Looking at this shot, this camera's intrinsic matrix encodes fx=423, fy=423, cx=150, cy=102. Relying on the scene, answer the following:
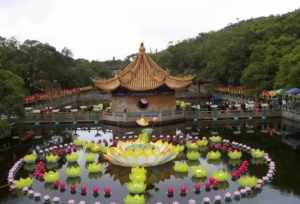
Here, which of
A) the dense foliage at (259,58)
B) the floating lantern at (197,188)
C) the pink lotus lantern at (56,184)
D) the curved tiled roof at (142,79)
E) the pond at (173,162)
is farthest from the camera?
the dense foliage at (259,58)

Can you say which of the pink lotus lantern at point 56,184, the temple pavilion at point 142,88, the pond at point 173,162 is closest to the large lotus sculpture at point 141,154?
the pond at point 173,162

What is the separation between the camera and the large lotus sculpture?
1894 cm

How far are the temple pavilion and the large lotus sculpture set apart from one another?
12725 millimetres

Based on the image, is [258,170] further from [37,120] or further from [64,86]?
[64,86]

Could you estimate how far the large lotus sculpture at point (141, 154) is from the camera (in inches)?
746

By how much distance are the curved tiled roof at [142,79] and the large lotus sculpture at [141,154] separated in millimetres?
12902

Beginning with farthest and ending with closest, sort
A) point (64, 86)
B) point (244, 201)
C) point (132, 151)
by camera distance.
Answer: point (64, 86), point (132, 151), point (244, 201)

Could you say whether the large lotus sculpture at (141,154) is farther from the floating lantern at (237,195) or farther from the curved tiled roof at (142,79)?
the curved tiled roof at (142,79)

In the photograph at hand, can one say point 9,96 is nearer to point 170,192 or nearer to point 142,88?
point 142,88

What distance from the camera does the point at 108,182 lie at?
17.9 m

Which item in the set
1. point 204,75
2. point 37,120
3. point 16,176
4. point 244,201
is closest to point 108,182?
point 16,176

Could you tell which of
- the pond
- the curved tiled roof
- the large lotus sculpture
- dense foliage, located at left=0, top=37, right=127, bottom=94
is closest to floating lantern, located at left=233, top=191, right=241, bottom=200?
the pond

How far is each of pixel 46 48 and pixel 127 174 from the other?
46617 millimetres

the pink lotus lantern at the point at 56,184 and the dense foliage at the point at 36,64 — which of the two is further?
the dense foliage at the point at 36,64
